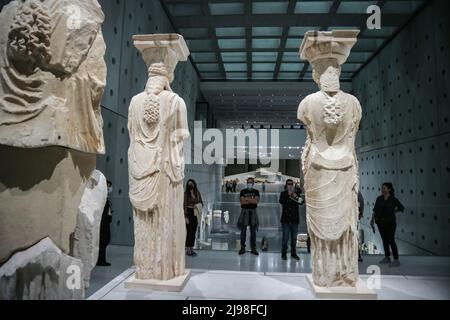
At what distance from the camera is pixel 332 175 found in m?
4.02

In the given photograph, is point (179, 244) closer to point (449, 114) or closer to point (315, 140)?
point (315, 140)

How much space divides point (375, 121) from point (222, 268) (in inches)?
278

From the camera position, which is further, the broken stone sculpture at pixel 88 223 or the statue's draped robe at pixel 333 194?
the statue's draped robe at pixel 333 194

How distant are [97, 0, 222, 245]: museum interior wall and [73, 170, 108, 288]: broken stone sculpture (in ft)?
10.9

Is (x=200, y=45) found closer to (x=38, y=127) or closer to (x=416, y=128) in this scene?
(x=416, y=128)

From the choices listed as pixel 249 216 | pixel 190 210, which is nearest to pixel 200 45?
pixel 190 210

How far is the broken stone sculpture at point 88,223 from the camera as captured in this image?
1.79m

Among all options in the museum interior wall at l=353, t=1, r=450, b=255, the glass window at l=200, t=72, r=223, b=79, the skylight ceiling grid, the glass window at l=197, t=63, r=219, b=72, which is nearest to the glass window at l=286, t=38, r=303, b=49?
the skylight ceiling grid

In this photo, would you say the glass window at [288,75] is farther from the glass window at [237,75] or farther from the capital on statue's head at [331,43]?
the capital on statue's head at [331,43]

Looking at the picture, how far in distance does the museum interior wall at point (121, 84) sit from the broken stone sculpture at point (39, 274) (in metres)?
3.69

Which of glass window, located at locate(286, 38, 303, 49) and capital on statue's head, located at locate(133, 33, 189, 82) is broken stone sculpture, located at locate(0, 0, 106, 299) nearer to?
capital on statue's head, located at locate(133, 33, 189, 82)

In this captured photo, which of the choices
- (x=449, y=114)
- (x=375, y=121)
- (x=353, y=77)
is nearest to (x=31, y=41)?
(x=449, y=114)

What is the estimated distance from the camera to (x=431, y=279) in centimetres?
467

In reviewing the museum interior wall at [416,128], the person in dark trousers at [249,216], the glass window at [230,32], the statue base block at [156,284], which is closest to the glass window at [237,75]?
the glass window at [230,32]
